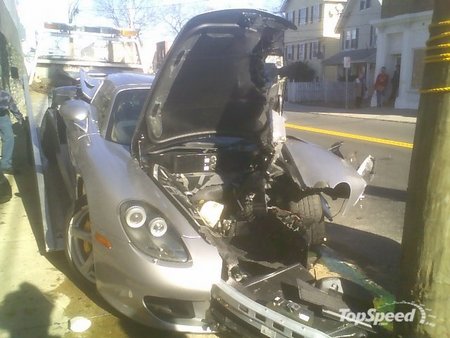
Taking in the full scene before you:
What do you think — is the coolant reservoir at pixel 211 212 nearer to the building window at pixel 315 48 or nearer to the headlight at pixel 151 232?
the headlight at pixel 151 232

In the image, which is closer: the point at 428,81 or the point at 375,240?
the point at 428,81

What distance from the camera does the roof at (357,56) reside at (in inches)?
1231

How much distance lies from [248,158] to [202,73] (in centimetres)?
96

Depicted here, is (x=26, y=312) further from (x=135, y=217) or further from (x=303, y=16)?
(x=303, y=16)

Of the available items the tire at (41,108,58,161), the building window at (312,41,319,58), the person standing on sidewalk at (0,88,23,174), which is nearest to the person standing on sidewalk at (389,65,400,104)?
the building window at (312,41,319,58)

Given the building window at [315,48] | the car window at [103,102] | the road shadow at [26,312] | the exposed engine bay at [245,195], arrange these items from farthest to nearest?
the building window at [315,48] → the car window at [103,102] → the exposed engine bay at [245,195] → the road shadow at [26,312]

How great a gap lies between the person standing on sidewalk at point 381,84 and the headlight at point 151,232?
21.2 m

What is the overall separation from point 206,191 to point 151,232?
1230 millimetres

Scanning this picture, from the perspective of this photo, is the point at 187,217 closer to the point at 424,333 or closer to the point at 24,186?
the point at 424,333

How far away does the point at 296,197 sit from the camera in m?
4.22

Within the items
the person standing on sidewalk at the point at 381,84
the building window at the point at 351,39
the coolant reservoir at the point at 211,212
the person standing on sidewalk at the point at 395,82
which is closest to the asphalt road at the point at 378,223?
the coolant reservoir at the point at 211,212

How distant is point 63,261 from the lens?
161 inches

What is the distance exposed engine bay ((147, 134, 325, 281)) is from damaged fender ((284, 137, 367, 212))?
16 cm

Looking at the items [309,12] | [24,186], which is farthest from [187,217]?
[309,12]
